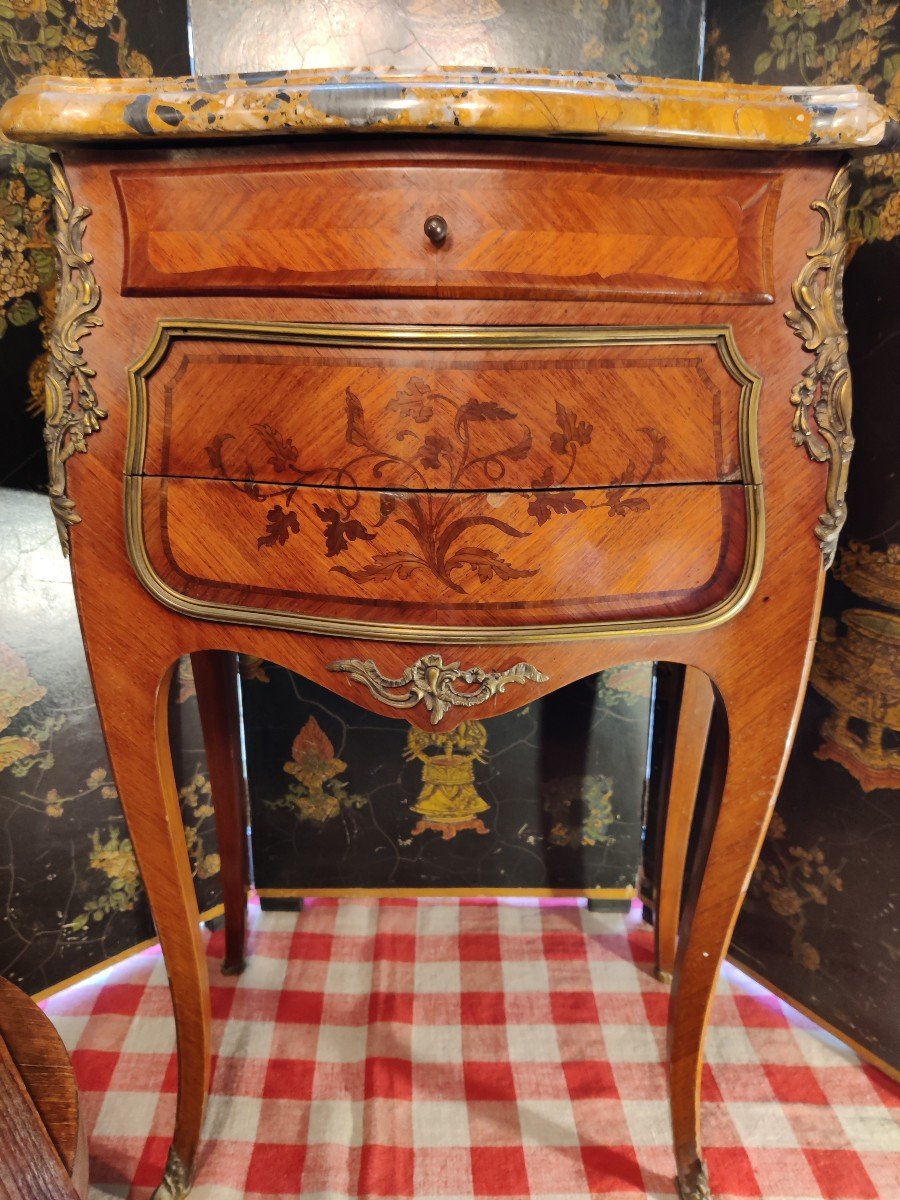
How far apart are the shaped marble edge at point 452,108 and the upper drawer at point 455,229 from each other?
0.04 meters

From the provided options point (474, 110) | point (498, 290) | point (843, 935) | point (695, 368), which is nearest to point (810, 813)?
point (843, 935)

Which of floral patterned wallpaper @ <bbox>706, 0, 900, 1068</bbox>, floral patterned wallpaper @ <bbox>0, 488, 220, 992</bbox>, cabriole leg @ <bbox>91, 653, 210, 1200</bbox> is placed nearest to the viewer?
cabriole leg @ <bbox>91, 653, 210, 1200</bbox>

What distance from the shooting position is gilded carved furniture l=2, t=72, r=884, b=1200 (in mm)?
603

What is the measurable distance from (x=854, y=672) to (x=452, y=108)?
81 centimetres

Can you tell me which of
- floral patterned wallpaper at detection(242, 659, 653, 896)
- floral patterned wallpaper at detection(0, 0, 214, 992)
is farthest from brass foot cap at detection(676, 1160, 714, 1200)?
floral patterned wallpaper at detection(0, 0, 214, 992)

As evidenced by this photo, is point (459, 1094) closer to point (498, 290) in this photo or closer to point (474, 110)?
point (498, 290)

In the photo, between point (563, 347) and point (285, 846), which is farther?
point (285, 846)

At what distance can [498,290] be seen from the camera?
0.62m

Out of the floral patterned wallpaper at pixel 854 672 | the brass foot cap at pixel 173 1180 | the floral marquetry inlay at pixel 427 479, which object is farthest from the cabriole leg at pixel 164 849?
the floral patterned wallpaper at pixel 854 672

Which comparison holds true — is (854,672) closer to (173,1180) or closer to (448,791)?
(448,791)

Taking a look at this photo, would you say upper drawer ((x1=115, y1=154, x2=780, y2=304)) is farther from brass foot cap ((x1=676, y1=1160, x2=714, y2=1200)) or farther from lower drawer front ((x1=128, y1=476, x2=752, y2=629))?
brass foot cap ((x1=676, y1=1160, x2=714, y2=1200))

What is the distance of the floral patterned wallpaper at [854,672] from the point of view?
92 centimetres

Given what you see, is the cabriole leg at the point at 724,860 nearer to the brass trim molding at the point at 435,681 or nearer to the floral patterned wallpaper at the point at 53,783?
the brass trim molding at the point at 435,681

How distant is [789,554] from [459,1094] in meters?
0.83
